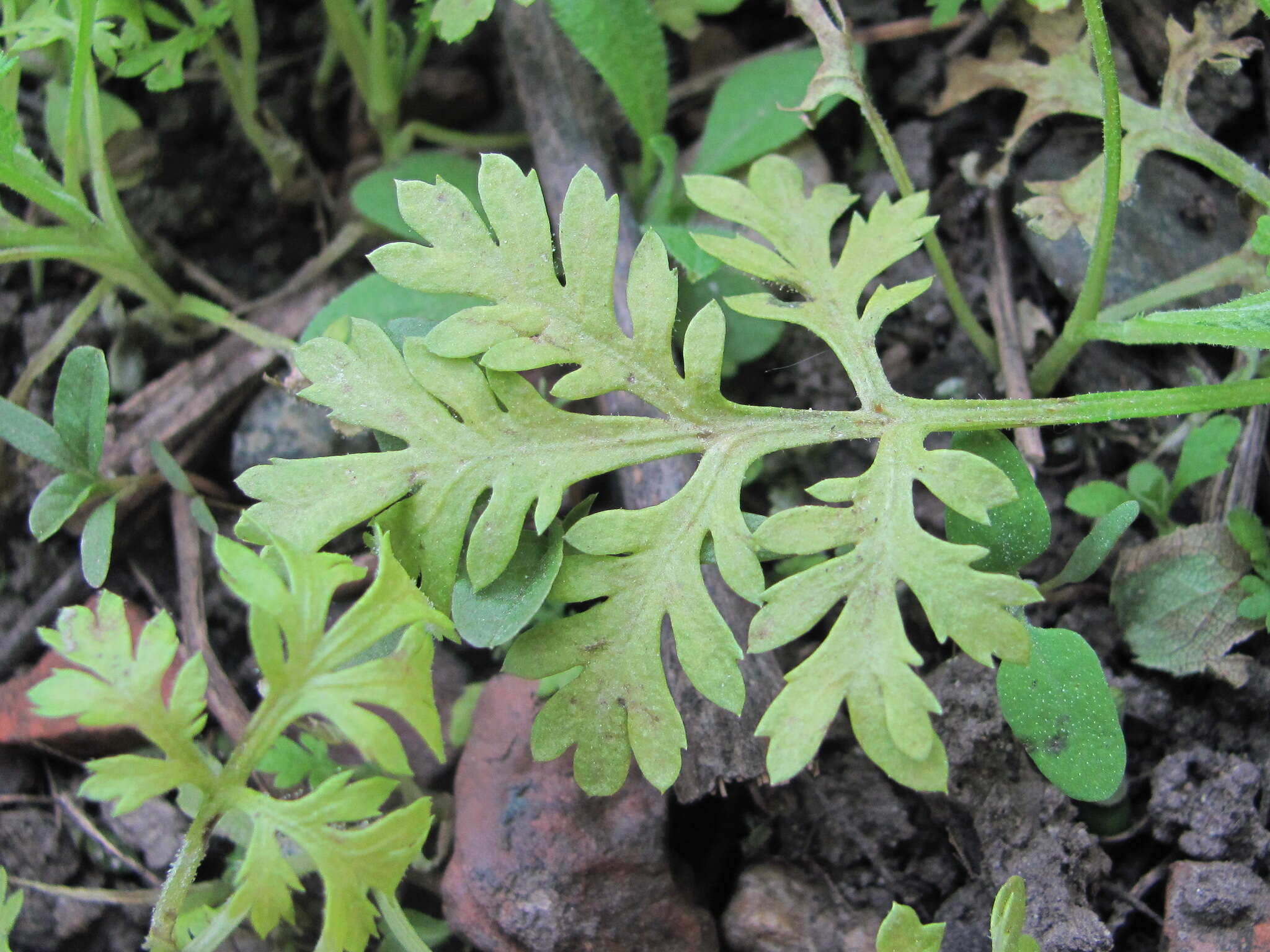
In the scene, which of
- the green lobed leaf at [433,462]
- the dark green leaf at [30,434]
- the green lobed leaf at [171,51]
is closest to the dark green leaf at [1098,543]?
the green lobed leaf at [433,462]

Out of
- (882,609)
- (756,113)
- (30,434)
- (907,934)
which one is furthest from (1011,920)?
(30,434)

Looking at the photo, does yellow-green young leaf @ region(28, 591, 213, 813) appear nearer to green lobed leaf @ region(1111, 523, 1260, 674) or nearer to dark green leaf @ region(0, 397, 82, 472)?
dark green leaf @ region(0, 397, 82, 472)

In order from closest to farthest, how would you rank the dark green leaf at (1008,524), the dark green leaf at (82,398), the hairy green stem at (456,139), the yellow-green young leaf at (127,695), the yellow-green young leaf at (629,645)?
1. the yellow-green young leaf at (127,695)
2. the yellow-green young leaf at (629,645)
3. the dark green leaf at (1008,524)
4. the dark green leaf at (82,398)
5. the hairy green stem at (456,139)

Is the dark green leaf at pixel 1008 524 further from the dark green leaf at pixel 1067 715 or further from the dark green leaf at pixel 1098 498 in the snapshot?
the dark green leaf at pixel 1098 498

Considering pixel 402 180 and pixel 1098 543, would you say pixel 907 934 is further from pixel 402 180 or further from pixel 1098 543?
pixel 402 180

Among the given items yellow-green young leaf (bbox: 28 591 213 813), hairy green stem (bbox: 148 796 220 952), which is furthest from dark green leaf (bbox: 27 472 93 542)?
hairy green stem (bbox: 148 796 220 952)

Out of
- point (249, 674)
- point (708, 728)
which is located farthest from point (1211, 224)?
point (249, 674)
